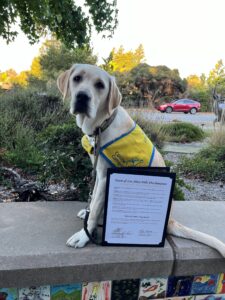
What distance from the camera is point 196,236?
216 cm

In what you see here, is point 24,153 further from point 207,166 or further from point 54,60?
point 54,60

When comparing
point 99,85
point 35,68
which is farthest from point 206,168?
point 35,68

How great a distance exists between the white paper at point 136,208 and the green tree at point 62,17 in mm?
2863

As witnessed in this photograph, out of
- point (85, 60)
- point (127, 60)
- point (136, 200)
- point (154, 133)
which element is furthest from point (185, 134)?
point (127, 60)

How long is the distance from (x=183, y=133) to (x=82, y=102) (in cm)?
942

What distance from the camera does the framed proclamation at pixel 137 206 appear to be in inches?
75.6

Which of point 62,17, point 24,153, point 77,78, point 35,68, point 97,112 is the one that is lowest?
point 24,153

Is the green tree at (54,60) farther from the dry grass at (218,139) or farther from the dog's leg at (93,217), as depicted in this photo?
the dog's leg at (93,217)

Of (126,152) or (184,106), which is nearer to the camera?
(126,152)

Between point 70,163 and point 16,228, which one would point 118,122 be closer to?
point 70,163

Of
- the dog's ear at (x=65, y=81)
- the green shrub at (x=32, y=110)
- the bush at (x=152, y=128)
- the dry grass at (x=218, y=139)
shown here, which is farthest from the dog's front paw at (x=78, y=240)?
the dry grass at (x=218, y=139)

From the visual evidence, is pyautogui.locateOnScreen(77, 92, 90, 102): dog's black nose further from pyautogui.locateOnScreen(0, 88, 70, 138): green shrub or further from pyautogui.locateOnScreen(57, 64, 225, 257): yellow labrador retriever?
pyautogui.locateOnScreen(0, 88, 70, 138): green shrub

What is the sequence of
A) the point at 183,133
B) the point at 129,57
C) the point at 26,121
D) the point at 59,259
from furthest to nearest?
1. the point at 129,57
2. the point at 183,133
3. the point at 26,121
4. the point at 59,259

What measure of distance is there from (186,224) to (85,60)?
32870 mm
